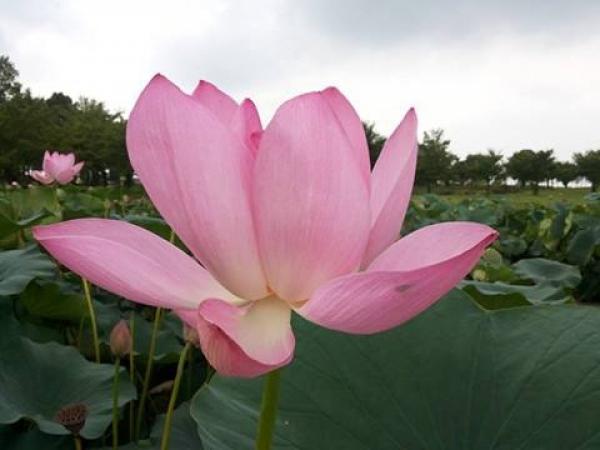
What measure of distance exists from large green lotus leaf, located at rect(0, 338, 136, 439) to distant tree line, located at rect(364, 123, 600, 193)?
105 feet

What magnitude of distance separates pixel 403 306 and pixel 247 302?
101mm

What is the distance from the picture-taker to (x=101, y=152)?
71.6ft

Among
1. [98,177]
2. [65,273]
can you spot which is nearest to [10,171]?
[98,177]

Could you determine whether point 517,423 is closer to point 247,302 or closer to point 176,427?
point 247,302

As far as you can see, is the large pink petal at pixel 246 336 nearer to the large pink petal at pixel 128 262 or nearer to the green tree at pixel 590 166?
the large pink petal at pixel 128 262

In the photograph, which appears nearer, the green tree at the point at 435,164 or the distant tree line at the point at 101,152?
the distant tree line at the point at 101,152

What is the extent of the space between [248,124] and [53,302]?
78cm

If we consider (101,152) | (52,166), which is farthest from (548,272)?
(101,152)

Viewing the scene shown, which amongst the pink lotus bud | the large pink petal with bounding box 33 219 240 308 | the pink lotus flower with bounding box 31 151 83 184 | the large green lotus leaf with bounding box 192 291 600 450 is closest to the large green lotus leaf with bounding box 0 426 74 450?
the pink lotus bud

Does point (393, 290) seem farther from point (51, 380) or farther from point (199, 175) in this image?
point (51, 380)

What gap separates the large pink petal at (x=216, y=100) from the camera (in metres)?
0.40

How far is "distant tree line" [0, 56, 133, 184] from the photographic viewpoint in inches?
805

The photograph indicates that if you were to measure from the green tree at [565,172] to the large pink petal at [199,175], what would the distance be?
37021mm

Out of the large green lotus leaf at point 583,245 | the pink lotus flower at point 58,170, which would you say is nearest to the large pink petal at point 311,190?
the pink lotus flower at point 58,170
